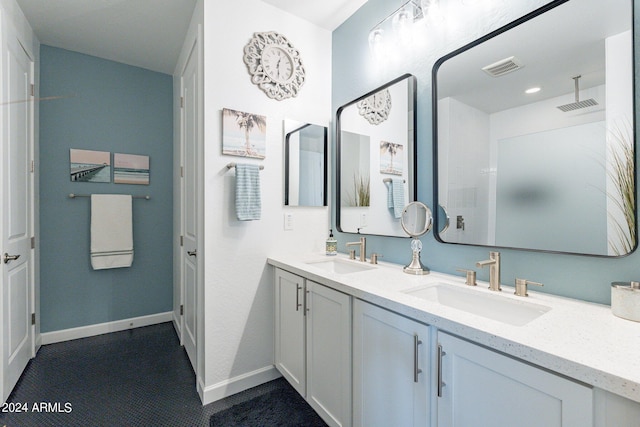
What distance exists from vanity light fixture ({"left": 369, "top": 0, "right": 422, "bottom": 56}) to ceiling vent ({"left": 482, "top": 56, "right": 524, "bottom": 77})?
56 centimetres

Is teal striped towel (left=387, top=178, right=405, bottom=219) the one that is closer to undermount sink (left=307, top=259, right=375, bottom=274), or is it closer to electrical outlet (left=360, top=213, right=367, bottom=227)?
electrical outlet (left=360, top=213, right=367, bottom=227)

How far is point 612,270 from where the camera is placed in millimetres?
1005

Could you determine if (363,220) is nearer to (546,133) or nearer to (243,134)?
(243,134)

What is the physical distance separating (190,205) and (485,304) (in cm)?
209

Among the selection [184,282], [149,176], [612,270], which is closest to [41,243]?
[149,176]

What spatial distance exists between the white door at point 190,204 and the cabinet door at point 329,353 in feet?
3.15

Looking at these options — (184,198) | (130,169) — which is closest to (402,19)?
(184,198)

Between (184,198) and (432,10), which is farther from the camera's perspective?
→ (184,198)

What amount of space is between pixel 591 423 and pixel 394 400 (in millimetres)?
613

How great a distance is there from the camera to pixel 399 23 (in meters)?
1.72

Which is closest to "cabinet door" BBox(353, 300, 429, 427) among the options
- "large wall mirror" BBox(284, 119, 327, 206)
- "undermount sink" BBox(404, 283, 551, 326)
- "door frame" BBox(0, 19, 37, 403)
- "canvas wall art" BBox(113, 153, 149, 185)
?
"undermount sink" BBox(404, 283, 551, 326)

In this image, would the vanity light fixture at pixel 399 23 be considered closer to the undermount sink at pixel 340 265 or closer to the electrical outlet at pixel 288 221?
the electrical outlet at pixel 288 221

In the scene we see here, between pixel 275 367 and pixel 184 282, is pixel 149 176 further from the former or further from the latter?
pixel 275 367

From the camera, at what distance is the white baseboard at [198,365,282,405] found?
5.86 feet
